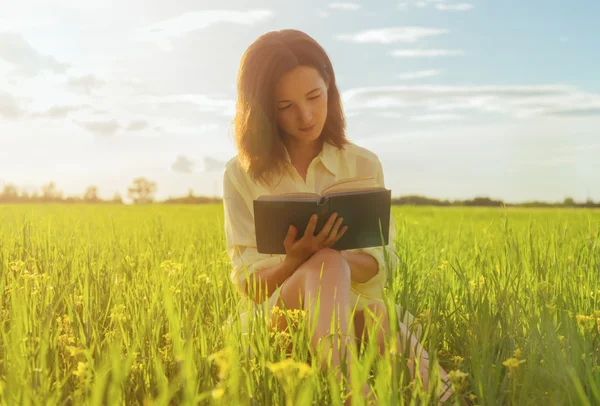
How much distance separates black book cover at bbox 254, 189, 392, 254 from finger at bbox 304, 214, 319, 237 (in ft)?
0.07

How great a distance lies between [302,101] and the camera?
3100 millimetres

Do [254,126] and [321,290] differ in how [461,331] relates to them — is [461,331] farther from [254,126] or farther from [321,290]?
[254,126]

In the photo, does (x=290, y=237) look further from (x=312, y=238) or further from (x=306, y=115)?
(x=306, y=115)

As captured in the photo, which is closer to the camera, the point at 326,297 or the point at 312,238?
the point at 326,297

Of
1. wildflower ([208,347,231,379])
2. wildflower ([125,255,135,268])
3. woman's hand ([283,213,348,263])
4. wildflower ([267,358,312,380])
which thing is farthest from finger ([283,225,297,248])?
wildflower ([125,255,135,268])

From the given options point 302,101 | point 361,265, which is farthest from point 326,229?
point 302,101

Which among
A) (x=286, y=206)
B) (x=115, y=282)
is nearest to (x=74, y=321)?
(x=115, y=282)

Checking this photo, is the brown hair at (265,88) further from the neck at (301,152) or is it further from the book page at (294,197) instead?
the book page at (294,197)

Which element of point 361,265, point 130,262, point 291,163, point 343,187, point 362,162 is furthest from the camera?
point 130,262

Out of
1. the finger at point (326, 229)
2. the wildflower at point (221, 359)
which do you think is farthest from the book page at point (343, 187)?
the wildflower at point (221, 359)

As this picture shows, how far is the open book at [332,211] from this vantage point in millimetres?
2527

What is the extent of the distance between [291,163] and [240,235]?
0.54m

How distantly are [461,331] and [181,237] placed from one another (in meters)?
A: 4.57

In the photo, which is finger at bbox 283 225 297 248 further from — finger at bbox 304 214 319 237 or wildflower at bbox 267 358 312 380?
wildflower at bbox 267 358 312 380
